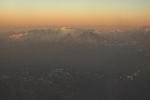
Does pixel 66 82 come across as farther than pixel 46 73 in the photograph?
No

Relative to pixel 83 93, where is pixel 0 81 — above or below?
above

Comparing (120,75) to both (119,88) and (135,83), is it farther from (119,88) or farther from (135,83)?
(119,88)

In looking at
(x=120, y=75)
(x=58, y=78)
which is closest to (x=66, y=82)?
(x=58, y=78)

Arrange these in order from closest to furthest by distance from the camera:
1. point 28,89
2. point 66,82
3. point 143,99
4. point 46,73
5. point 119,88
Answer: point 143,99, point 28,89, point 119,88, point 66,82, point 46,73

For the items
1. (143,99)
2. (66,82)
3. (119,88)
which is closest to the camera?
(143,99)

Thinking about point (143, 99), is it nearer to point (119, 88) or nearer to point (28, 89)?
point (119, 88)

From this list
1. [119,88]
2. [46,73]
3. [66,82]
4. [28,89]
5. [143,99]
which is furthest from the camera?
[46,73]

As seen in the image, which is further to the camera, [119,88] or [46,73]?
[46,73]

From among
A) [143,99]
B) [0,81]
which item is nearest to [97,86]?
[143,99]

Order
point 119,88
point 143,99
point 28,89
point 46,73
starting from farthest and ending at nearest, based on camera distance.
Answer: point 46,73 → point 119,88 → point 28,89 → point 143,99
